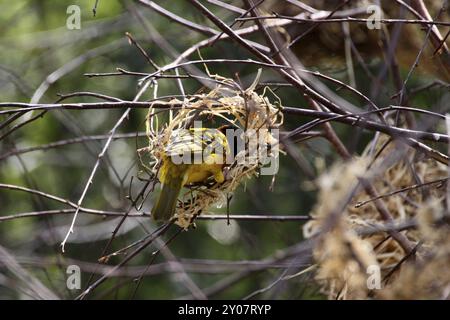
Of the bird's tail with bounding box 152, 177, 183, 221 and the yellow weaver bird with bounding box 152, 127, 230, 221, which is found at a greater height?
the yellow weaver bird with bounding box 152, 127, 230, 221

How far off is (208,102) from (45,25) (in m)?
3.67

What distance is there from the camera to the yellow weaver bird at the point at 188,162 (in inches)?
85.4

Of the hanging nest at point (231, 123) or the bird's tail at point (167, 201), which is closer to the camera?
the hanging nest at point (231, 123)

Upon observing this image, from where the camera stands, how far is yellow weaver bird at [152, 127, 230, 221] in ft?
7.12

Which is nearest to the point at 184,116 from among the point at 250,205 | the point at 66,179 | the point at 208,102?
the point at 208,102

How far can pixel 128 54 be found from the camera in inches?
193

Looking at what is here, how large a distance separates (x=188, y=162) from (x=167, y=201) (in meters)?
0.13

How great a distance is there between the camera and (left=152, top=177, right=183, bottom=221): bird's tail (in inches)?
86.7

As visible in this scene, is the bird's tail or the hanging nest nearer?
the hanging nest

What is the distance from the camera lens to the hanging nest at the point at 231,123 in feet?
6.65

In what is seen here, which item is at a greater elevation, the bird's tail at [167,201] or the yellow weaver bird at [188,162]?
the yellow weaver bird at [188,162]

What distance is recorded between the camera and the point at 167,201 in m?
2.22

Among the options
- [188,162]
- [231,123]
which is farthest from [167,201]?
[231,123]
